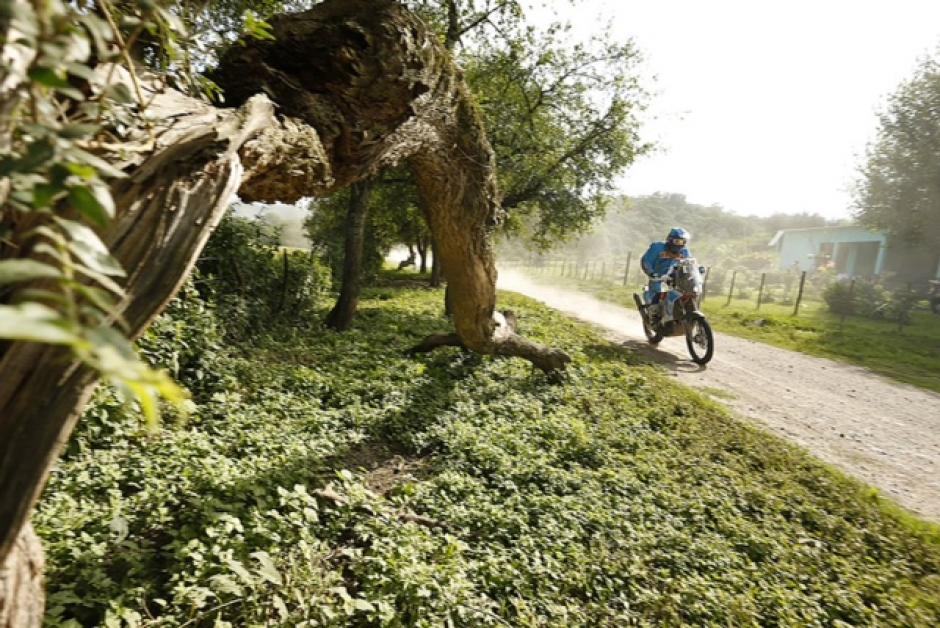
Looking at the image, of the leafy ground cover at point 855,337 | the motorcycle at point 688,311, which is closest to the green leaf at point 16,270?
the motorcycle at point 688,311

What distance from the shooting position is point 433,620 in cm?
232

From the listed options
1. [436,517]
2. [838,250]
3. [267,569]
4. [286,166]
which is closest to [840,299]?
[436,517]

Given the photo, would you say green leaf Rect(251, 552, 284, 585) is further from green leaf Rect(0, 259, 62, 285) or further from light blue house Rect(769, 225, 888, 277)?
light blue house Rect(769, 225, 888, 277)

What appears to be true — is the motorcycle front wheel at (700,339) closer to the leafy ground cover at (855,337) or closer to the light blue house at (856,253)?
the leafy ground cover at (855,337)

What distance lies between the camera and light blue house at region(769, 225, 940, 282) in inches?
962

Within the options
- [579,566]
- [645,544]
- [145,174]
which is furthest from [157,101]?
[645,544]

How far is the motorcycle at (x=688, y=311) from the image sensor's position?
8320mm

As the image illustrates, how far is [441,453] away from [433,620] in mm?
1848

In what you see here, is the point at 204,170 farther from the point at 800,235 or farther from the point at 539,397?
the point at 800,235

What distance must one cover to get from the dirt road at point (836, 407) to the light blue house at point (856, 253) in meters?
19.2

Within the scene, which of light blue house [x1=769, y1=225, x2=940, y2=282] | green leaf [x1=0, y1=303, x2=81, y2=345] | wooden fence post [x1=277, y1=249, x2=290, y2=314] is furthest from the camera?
light blue house [x1=769, y1=225, x2=940, y2=282]

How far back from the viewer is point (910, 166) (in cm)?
1980

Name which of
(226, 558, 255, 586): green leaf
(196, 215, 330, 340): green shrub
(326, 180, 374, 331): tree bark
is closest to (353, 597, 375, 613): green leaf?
(226, 558, 255, 586): green leaf

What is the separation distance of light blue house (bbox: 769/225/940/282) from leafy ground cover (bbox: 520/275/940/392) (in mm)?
9522
